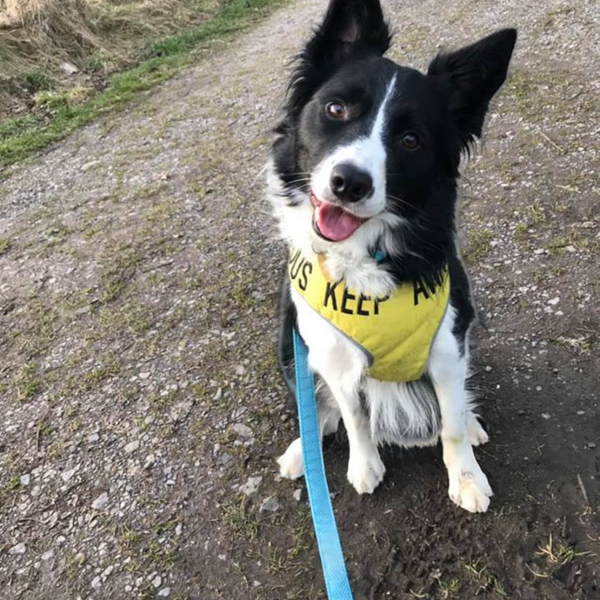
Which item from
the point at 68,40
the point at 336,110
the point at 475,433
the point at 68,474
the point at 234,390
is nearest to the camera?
the point at 336,110

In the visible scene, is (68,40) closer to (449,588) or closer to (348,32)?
(348,32)

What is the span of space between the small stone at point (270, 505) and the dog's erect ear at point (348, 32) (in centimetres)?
189

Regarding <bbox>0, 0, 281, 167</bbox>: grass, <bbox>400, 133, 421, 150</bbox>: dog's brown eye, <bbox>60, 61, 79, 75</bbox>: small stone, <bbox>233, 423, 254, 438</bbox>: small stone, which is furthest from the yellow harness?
<bbox>60, 61, 79, 75</bbox>: small stone

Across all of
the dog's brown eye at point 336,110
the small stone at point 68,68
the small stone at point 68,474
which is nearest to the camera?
the dog's brown eye at point 336,110

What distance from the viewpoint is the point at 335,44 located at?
7.60 ft

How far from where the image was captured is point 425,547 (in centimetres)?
246

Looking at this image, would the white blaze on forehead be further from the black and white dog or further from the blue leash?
the blue leash

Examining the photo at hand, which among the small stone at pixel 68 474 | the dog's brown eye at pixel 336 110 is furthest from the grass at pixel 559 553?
the small stone at pixel 68 474

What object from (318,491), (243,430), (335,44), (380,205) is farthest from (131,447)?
Result: (335,44)

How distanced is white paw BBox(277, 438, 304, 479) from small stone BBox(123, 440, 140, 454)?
0.81 metres

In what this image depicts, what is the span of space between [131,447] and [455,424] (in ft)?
5.52

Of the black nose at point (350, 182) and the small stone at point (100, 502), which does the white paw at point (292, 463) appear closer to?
the small stone at point (100, 502)

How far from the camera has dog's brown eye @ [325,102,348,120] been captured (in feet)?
7.11

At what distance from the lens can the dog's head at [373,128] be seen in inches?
79.7
